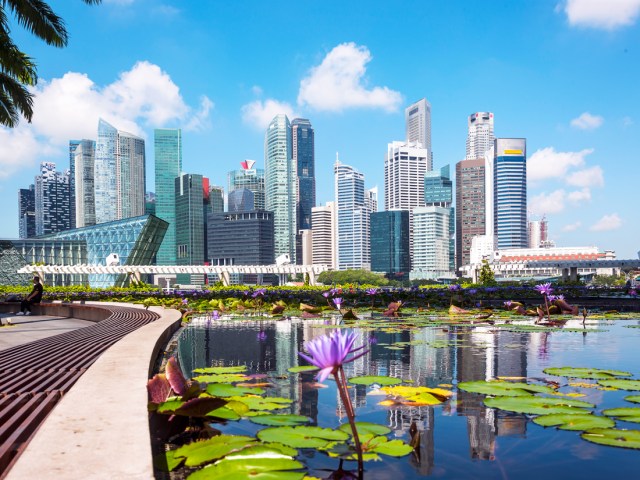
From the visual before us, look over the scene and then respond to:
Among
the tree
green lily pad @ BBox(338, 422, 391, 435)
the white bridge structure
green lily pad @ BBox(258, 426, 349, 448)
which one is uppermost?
the tree

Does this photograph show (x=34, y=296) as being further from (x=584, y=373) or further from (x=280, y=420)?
(x=584, y=373)

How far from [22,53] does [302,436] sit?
17.8 m

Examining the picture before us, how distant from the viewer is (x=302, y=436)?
9.53 ft

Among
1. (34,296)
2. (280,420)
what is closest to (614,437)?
(280,420)

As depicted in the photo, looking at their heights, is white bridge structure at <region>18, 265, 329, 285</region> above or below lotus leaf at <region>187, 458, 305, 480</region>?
below

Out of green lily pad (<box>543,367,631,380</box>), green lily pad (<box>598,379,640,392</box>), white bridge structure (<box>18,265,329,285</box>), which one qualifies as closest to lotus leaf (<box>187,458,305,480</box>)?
green lily pad (<box>598,379,640,392</box>)

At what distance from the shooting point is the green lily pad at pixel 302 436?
2.76m

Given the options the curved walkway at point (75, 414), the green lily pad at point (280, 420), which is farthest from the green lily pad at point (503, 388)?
the curved walkway at point (75, 414)

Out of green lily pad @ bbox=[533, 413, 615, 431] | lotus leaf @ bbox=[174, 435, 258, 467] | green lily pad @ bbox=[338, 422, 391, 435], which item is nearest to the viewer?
lotus leaf @ bbox=[174, 435, 258, 467]

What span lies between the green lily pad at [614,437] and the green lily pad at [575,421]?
88 millimetres

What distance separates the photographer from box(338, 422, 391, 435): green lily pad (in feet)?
9.81

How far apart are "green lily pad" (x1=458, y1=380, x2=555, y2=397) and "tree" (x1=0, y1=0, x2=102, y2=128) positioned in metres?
14.9

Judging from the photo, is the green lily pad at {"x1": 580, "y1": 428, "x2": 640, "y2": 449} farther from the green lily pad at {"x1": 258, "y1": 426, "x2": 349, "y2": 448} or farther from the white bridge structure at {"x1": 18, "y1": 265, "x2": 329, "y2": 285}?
the white bridge structure at {"x1": 18, "y1": 265, "x2": 329, "y2": 285}

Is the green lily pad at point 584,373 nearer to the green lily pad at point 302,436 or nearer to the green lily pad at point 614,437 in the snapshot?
the green lily pad at point 614,437
